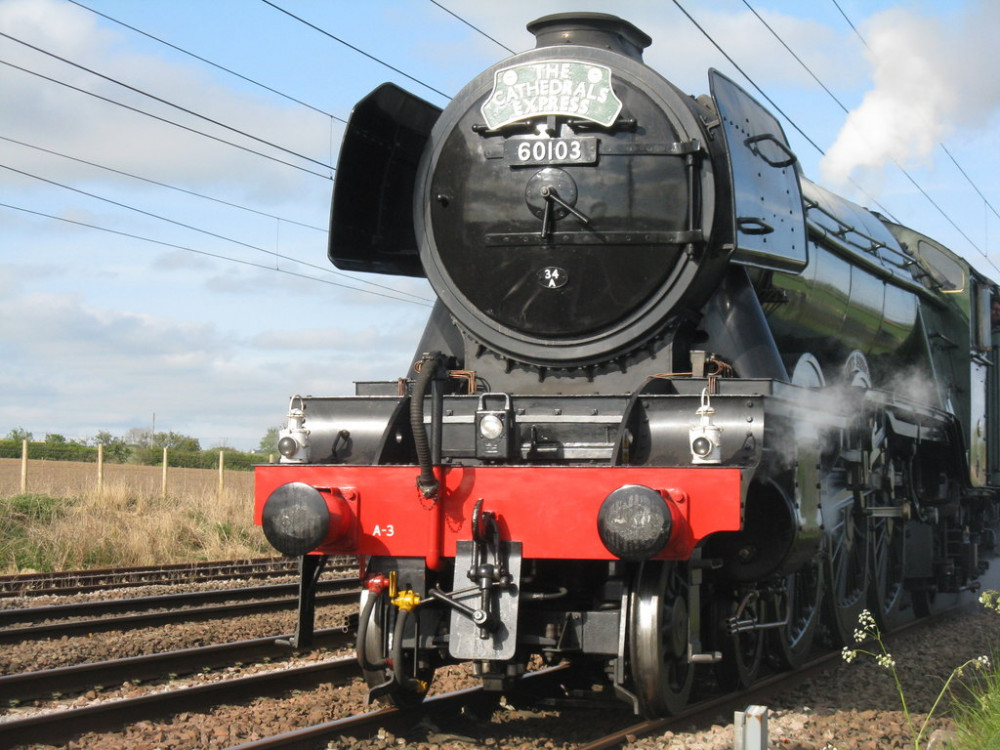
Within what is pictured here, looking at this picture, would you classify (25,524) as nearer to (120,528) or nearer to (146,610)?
(120,528)

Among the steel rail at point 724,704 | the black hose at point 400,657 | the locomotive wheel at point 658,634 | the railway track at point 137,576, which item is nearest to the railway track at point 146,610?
the railway track at point 137,576

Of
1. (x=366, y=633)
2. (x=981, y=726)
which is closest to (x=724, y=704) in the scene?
(x=981, y=726)

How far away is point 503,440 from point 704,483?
0.90 m

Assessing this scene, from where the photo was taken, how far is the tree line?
32.1m

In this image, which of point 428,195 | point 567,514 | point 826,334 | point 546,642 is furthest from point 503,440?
point 826,334

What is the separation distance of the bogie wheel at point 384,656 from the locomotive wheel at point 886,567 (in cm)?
343

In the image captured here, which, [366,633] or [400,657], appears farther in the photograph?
[366,633]

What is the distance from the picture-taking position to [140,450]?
110ft

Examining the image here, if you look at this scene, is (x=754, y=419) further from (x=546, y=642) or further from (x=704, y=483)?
(x=546, y=642)

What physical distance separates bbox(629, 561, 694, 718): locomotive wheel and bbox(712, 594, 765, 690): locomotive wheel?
1.62 ft

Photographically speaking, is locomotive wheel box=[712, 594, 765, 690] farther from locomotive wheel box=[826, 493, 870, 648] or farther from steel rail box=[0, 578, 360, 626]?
steel rail box=[0, 578, 360, 626]

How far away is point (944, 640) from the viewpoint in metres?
7.67

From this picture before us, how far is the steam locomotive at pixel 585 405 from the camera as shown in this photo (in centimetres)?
432

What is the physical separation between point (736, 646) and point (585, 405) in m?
1.33
